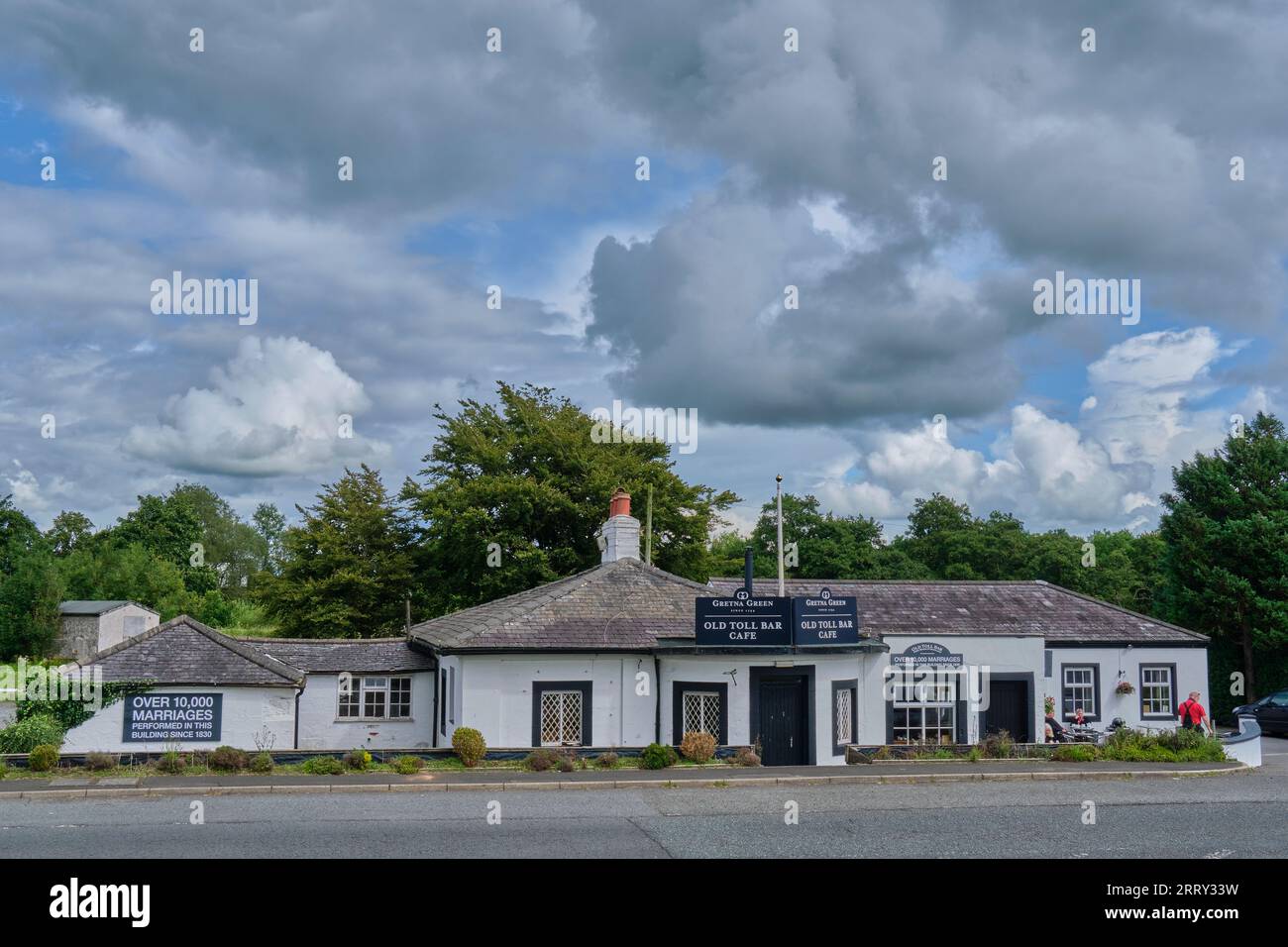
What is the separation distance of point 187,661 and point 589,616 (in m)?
9.53

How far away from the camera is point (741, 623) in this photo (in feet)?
76.4

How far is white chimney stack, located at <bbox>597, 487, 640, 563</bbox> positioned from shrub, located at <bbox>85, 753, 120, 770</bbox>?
13697 millimetres

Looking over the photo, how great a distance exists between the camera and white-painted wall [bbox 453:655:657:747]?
2325cm

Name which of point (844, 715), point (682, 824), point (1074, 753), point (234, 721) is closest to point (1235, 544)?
point (1074, 753)

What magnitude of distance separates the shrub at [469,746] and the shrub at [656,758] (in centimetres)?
347

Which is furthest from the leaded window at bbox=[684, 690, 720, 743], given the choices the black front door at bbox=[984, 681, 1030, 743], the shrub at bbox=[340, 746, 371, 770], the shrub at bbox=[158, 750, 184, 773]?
→ the shrub at bbox=[158, 750, 184, 773]

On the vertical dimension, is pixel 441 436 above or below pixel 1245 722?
above

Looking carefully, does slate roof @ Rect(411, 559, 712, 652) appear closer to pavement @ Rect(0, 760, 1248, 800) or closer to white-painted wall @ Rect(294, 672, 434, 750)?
white-painted wall @ Rect(294, 672, 434, 750)

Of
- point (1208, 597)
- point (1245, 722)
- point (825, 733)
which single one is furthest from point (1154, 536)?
point (825, 733)

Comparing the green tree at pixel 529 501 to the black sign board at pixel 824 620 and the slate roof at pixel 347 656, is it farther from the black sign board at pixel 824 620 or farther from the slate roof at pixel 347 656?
the black sign board at pixel 824 620

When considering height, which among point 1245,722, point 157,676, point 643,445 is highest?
point 643,445

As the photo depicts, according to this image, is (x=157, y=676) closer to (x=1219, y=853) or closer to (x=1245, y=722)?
(x=1219, y=853)
